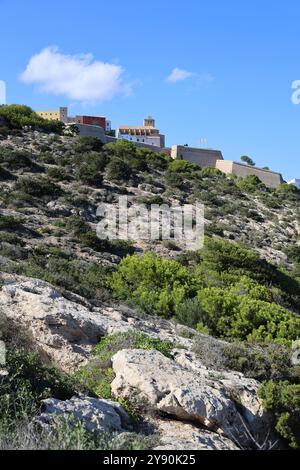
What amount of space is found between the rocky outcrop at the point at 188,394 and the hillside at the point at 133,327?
14 millimetres

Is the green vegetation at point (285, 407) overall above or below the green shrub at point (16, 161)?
below

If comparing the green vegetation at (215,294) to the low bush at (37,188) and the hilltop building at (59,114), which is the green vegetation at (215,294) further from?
the hilltop building at (59,114)

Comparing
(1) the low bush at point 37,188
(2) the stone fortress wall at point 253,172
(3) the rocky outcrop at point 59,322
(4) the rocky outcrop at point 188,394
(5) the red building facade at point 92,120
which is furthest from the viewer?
(5) the red building facade at point 92,120

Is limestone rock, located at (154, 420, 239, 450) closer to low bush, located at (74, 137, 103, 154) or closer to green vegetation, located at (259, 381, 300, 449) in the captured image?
green vegetation, located at (259, 381, 300, 449)

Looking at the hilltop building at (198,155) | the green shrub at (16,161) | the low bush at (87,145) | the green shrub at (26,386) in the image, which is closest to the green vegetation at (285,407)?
the green shrub at (26,386)

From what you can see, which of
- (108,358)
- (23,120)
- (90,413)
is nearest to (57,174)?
(23,120)

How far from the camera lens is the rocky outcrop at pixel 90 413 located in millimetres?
4645

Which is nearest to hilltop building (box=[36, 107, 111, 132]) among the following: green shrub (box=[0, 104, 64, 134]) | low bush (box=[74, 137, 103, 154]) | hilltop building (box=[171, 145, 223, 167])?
hilltop building (box=[171, 145, 223, 167])

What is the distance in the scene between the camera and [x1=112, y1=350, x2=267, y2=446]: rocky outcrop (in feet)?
18.4

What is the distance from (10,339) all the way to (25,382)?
195 centimetres

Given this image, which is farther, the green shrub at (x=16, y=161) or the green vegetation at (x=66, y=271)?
the green shrub at (x=16, y=161)

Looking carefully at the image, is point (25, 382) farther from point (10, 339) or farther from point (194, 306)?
point (194, 306)

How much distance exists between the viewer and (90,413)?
4.91 meters

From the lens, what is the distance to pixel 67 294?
31.0 ft
